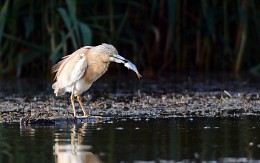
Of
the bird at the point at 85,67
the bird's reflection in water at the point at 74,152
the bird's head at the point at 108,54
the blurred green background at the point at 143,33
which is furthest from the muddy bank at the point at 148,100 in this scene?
the bird's reflection in water at the point at 74,152

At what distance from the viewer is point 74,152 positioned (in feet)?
20.3

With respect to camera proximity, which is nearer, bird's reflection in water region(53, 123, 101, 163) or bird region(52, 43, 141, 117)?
bird's reflection in water region(53, 123, 101, 163)

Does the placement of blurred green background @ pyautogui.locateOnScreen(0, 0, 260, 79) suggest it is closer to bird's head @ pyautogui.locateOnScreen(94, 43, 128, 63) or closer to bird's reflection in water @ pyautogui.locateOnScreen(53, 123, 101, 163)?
bird's head @ pyautogui.locateOnScreen(94, 43, 128, 63)

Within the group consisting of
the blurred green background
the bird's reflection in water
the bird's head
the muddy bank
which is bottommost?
the bird's reflection in water

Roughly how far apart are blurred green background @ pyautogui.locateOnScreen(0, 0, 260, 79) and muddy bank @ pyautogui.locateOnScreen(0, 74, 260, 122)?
0.88 m

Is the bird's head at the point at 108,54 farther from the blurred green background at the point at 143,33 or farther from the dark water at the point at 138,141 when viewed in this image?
the blurred green background at the point at 143,33

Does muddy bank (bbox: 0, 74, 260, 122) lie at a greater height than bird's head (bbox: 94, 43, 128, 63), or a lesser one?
lesser

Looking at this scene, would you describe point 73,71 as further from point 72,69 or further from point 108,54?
point 108,54

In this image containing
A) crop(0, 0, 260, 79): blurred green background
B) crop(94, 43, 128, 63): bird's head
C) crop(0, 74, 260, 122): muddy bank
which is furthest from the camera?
crop(0, 0, 260, 79): blurred green background

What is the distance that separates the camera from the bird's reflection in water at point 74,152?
5.84 m

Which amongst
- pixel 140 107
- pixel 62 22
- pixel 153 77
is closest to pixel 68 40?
pixel 62 22

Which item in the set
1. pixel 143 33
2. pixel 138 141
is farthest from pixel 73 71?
pixel 143 33

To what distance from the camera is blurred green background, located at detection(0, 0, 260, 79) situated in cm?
1302

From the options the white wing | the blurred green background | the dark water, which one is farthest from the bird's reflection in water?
the blurred green background
